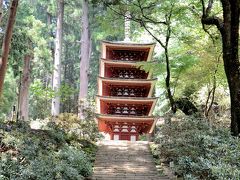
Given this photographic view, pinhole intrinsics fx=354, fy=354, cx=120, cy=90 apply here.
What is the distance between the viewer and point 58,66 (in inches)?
838

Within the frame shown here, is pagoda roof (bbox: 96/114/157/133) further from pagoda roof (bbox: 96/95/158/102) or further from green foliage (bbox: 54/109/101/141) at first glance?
green foliage (bbox: 54/109/101/141)

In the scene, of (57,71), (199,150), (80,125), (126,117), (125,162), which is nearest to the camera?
(199,150)

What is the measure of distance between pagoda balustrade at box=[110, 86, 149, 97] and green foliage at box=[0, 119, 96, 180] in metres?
7.34

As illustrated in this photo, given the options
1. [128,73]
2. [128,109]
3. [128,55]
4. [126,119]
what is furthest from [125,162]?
[128,55]

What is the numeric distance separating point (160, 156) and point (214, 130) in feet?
8.86

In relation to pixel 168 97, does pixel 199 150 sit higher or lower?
lower

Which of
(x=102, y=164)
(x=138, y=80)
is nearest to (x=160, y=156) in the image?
(x=102, y=164)

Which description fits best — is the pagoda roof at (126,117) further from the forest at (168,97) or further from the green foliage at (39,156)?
the green foliage at (39,156)

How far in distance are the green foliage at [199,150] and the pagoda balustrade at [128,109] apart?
6.54m

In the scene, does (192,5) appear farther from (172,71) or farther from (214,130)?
(214,130)

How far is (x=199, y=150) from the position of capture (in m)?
8.28

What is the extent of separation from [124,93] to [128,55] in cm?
223

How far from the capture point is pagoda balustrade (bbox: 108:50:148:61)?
19828 millimetres

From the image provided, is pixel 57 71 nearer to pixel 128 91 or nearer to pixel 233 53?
pixel 128 91
